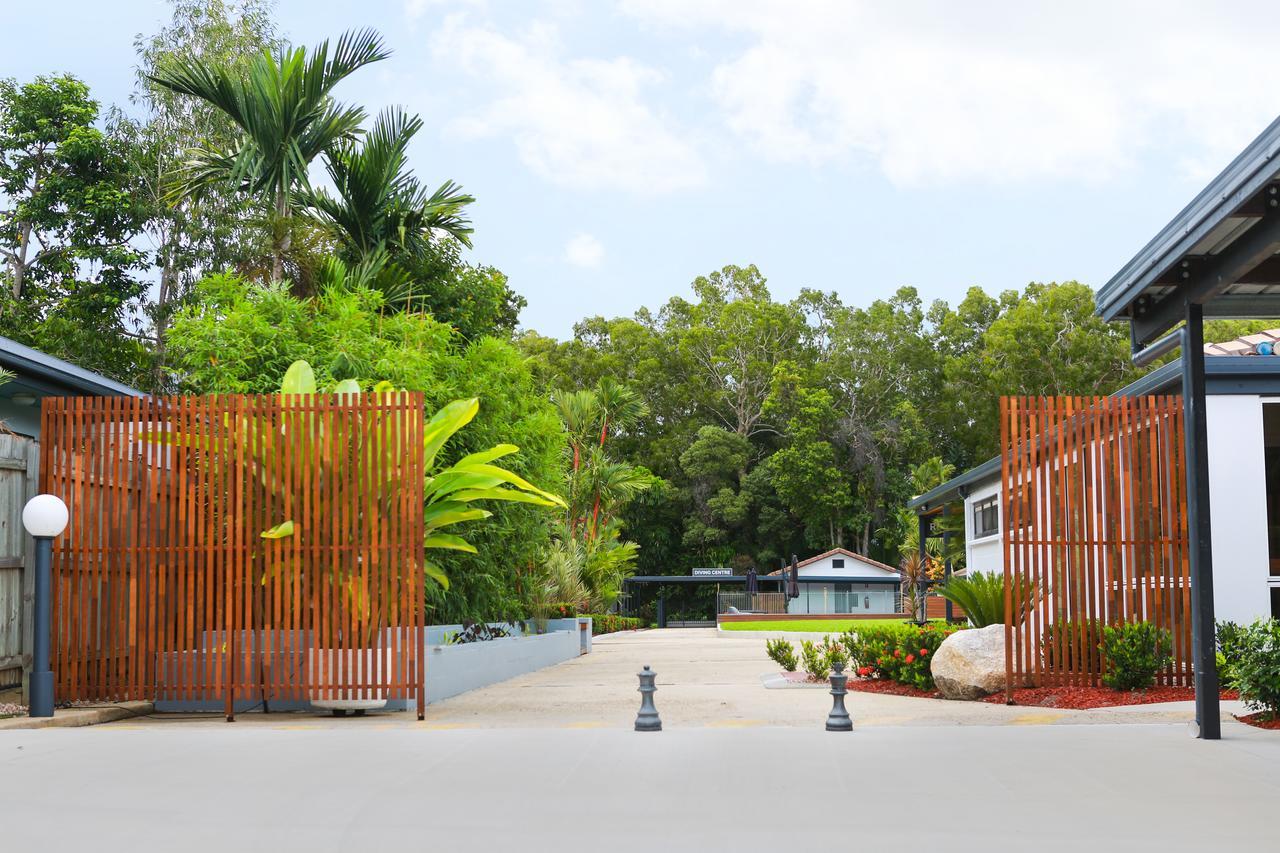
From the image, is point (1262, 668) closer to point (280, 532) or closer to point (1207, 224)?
point (1207, 224)

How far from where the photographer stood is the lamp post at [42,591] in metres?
10.9

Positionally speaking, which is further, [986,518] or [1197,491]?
[986,518]

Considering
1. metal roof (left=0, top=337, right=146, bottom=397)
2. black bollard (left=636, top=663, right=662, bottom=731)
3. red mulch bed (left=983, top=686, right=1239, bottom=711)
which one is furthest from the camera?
metal roof (left=0, top=337, right=146, bottom=397)

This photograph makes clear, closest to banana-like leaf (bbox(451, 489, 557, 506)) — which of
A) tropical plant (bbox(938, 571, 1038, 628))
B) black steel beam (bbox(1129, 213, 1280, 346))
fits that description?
tropical plant (bbox(938, 571, 1038, 628))

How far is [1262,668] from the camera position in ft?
31.9

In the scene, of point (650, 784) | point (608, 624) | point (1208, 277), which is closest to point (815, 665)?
point (1208, 277)

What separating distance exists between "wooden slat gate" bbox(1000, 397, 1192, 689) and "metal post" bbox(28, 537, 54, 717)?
8.55 metres

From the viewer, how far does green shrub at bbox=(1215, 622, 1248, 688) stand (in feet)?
34.6

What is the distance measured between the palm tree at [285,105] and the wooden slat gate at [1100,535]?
11.7m

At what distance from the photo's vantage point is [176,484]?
12.0 metres

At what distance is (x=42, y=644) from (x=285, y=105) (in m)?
10.2

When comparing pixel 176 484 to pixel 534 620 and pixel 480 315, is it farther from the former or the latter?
pixel 480 315

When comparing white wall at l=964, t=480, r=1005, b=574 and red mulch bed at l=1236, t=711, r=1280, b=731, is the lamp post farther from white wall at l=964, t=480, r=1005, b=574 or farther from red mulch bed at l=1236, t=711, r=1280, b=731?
white wall at l=964, t=480, r=1005, b=574

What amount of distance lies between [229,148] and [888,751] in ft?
58.3
